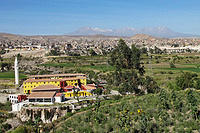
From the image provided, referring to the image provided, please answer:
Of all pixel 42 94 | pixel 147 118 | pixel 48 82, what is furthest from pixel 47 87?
pixel 147 118

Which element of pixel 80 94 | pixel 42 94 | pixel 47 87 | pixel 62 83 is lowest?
pixel 80 94

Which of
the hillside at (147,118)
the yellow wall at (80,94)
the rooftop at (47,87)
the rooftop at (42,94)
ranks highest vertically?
the hillside at (147,118)

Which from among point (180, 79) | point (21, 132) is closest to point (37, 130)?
point (21, 132)

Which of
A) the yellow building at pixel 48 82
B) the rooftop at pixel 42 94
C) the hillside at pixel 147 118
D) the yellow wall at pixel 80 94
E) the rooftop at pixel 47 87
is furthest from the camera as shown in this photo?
the yellow building at pixel 48 82

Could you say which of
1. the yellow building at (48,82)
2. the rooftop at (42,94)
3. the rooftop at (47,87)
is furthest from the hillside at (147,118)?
the yellow building at (48,82)

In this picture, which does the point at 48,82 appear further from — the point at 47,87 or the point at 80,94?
the point at 80,94

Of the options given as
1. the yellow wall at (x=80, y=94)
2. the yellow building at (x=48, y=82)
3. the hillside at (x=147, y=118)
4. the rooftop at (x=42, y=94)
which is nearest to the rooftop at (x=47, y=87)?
the rooftop at (x=42, y=94)

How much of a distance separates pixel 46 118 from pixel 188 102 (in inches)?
729

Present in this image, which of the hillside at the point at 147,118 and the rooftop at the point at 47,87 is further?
the rooftop at the point at 47,87

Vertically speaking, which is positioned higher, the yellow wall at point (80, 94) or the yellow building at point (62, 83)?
the yellow building at point (62, 83)

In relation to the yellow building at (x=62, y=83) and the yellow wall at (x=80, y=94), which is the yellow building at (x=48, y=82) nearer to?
the yellow building at (x=62, y=83)

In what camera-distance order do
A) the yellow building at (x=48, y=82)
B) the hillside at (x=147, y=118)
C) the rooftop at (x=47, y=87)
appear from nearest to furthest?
the hillside at (x=147, y=118)
the rooftop at (x=47, y=87)
the yellow building at (x=48, y=82)

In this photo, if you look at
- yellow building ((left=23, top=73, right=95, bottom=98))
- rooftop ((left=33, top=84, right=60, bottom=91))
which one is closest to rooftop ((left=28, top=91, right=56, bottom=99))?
rooftop ((left=33, top=84, right=60, bottom=91))

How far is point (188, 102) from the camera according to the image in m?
25.0
